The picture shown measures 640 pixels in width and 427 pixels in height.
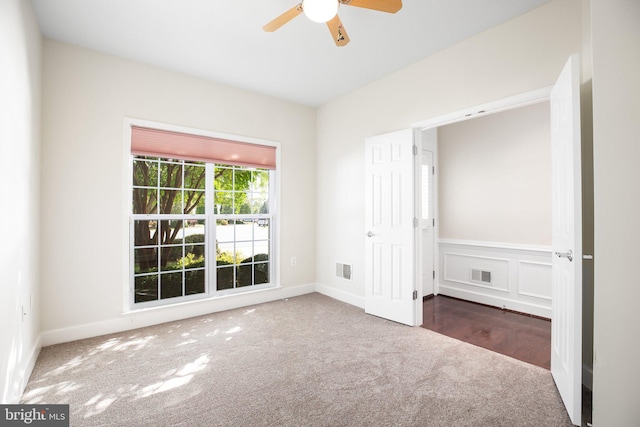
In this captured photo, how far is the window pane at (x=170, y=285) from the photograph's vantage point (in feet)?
11.6

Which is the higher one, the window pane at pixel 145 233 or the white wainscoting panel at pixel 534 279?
the window pane at pixel 145 233

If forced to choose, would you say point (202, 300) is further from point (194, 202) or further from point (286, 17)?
point (286, 17)

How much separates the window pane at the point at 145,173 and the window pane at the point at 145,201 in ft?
0.23

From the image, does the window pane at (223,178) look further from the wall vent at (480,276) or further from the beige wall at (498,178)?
the wall vent at (480,276)

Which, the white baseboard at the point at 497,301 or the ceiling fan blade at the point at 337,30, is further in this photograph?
the white baseboard at the point at 497,301

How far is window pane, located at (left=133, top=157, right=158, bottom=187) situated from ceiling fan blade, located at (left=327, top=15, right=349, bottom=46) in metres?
2.48

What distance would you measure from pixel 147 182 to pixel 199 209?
645mm

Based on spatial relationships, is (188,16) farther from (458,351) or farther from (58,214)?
(458,351)

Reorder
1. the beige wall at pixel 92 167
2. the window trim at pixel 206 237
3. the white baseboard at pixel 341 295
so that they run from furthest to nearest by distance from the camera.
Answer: the white baseboard at pixel 341 295 → the window trim at pixel 206 237 → the beige wall at pixel 92 167

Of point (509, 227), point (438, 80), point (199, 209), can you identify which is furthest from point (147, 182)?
point (509, 227)

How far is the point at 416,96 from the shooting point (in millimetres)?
3387

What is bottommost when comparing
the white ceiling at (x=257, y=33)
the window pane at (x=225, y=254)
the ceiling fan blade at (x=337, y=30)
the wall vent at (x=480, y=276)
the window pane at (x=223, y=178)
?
the wall vent at (x=480, y=276)

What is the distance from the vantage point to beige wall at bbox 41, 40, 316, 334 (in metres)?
2.83

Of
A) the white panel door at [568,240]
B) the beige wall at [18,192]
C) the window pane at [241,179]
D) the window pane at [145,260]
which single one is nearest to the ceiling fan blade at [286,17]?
the beige wall at [18,192]
